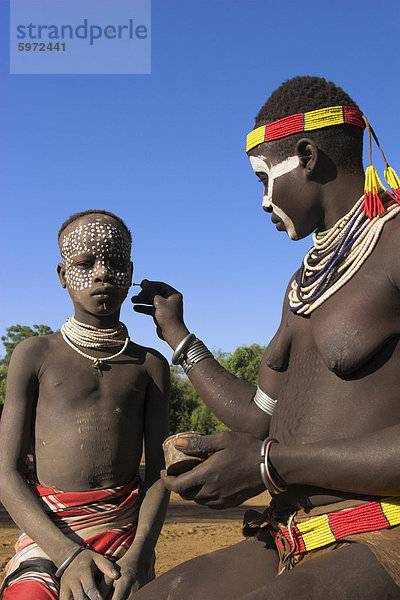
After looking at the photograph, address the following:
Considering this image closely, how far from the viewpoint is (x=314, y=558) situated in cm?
213

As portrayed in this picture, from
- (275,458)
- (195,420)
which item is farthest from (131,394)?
(195,420)

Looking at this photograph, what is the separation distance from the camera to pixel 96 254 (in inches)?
135

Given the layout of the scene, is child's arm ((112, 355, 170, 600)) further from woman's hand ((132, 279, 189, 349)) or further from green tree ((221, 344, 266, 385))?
green tree ((221, 344, 266, 385))

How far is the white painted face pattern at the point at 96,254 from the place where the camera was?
135 inches

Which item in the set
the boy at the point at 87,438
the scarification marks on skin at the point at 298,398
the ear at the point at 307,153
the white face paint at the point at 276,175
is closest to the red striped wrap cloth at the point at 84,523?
the boy at the point at 87,438

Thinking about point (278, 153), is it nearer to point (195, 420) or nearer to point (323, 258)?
point (323, 258)

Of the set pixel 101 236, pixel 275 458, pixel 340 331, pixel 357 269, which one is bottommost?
pixel 275 458

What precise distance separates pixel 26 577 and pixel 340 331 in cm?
183

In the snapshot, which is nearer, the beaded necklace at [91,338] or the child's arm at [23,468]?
the child's arm at [23,468]

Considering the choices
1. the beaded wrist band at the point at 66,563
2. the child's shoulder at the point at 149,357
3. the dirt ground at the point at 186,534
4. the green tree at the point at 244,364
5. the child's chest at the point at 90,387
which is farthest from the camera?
the green tree at the point at 244,364

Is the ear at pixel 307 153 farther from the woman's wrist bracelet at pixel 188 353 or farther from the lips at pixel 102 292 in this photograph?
the lips at pixel 102 292

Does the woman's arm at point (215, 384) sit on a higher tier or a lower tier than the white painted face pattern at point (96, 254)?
lower

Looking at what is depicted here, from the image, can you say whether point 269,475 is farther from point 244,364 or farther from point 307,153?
point 244,364

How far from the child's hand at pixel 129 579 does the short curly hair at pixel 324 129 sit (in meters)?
1.94
